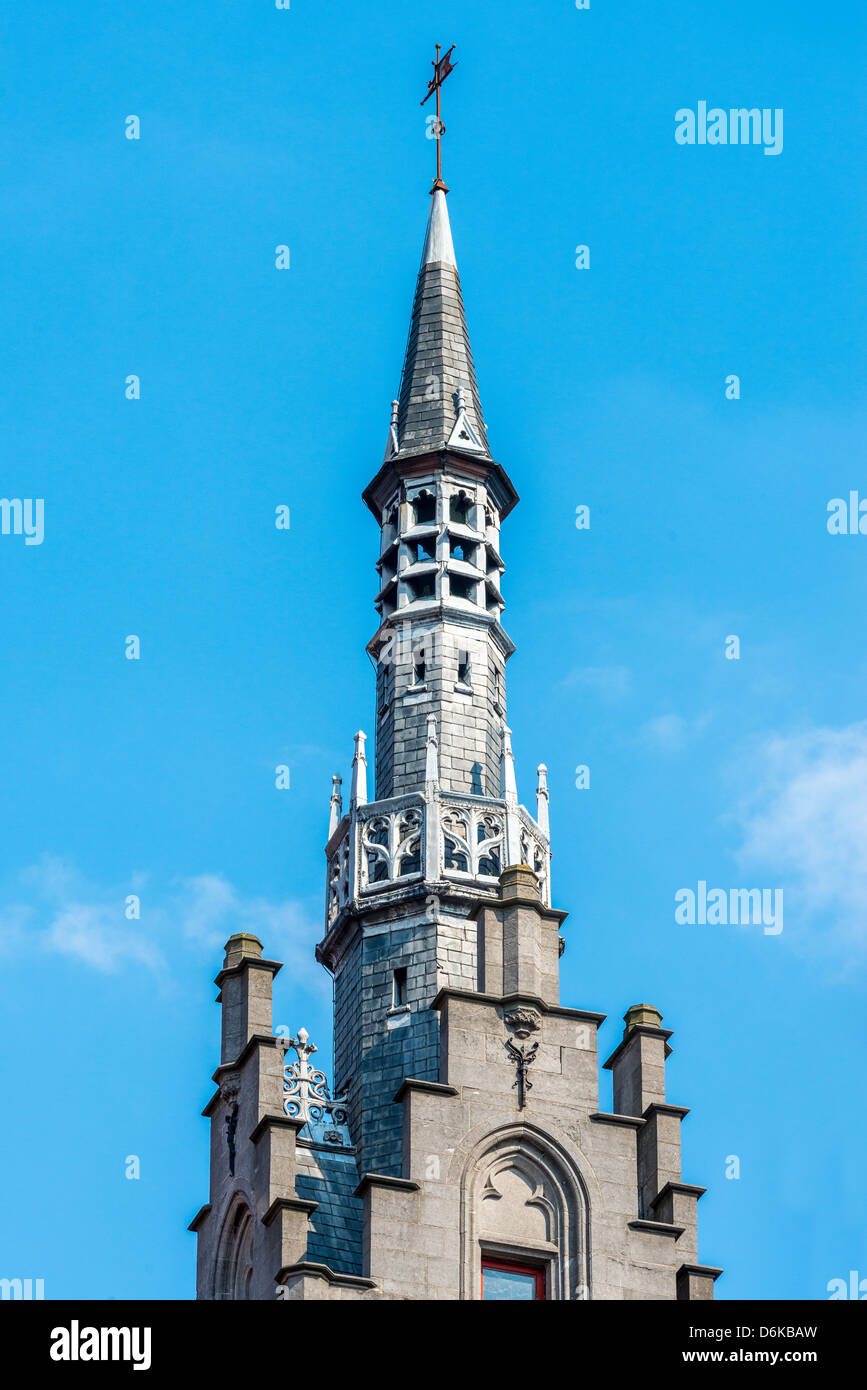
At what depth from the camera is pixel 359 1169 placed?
1646 inches

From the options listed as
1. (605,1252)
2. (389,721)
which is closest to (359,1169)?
(605,1252)

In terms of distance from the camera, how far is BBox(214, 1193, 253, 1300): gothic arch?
130 ft

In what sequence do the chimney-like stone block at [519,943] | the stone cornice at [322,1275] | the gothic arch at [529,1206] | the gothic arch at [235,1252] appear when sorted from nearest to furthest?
the stone cornice at [322,1275] → the gothic arch at [529,1206] → the gothic arch at [235,1252] → the chimney-like stone block at [519,943]

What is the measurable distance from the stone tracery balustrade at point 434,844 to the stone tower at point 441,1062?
0.14 feet

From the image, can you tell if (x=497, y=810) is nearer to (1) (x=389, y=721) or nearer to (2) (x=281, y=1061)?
(1) (x=389, y=721)

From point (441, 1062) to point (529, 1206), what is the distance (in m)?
2.14

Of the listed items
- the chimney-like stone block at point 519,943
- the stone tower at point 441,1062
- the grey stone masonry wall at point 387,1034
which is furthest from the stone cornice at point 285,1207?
the chimney-like stone block at point 519,943

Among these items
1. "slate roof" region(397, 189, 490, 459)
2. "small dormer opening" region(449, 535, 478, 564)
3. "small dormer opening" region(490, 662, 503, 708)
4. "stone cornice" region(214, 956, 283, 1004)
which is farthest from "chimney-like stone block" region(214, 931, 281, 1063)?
"slate roof" region(397, 189, 490, 459)

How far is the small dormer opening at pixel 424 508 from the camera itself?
50.3 meters

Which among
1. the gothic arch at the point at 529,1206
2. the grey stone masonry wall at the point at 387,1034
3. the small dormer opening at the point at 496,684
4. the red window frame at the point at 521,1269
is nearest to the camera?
the gothic arch at the point at 529,1206

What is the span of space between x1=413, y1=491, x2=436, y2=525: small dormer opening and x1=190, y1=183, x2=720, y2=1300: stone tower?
0.11 ft

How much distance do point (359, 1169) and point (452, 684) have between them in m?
9.03

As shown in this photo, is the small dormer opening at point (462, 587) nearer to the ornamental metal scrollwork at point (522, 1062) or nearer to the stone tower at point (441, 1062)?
the stone tower at point (441, 1062)

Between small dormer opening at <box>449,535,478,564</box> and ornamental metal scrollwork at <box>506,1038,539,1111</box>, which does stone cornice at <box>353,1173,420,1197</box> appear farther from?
small dormer opening at <box>449,535,478,564</box>
